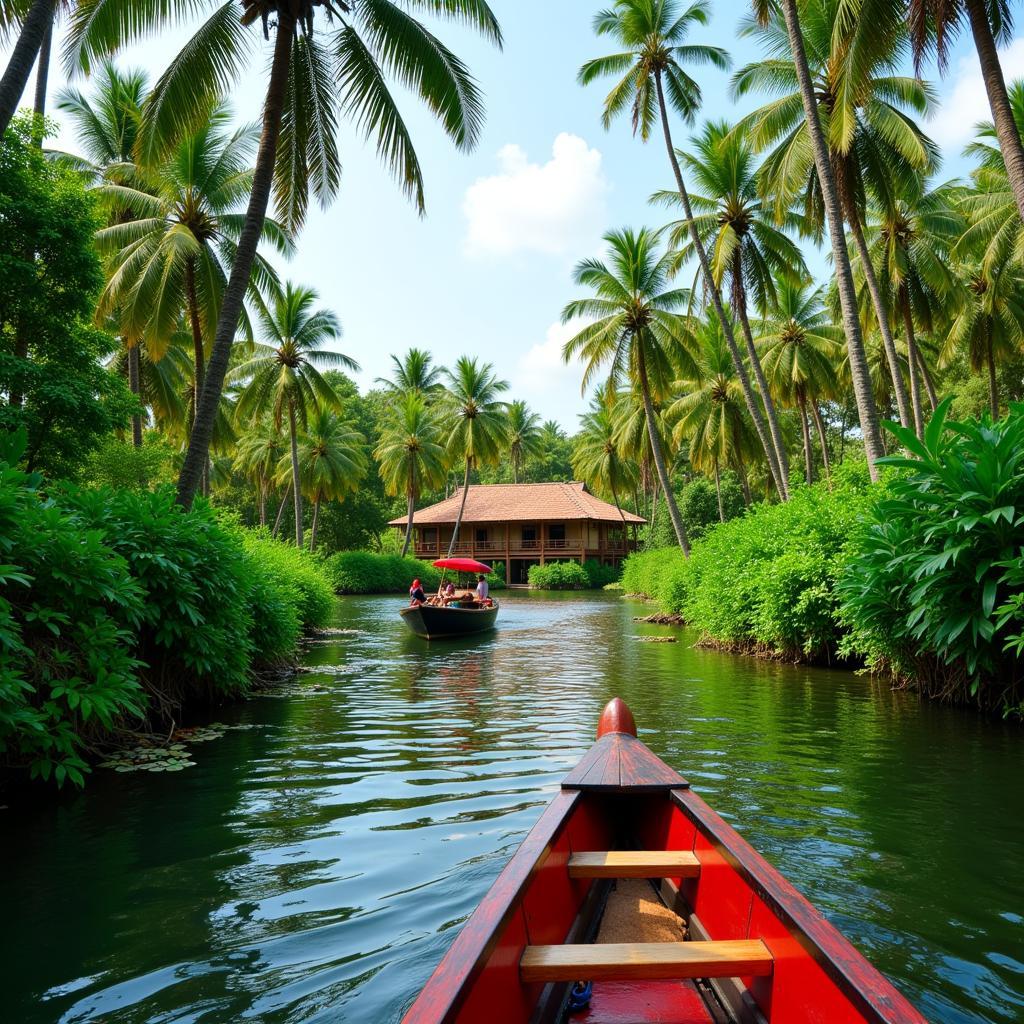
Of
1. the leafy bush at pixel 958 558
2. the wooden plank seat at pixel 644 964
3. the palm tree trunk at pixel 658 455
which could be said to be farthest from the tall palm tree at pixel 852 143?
the wooden plank seat at pixel 644 964

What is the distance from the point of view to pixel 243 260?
9.88 metres

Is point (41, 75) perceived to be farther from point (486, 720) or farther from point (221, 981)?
point (221, 981)

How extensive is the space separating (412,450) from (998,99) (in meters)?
29.7

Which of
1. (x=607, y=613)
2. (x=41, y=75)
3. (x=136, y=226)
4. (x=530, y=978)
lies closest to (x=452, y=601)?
(x=607, y=613)

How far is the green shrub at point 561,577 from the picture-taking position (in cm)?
4062

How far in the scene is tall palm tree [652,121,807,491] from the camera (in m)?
19.5

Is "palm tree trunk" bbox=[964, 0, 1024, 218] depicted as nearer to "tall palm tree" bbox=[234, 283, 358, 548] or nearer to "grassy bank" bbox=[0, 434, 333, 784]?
"grassy bank" bbox=[0, 434, 333, 784]

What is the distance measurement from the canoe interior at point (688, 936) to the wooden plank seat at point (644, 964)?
47 mm

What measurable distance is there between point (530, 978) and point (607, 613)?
2268 cm

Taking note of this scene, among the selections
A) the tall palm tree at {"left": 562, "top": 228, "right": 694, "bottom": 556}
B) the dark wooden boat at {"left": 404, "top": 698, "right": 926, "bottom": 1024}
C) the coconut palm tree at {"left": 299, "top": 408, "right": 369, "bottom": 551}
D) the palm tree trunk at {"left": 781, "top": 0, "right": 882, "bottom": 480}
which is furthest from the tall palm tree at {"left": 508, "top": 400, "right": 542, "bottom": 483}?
the dark wooden boat at {"left": 404, "top": 698, "right": 926, "bottom": 1024}

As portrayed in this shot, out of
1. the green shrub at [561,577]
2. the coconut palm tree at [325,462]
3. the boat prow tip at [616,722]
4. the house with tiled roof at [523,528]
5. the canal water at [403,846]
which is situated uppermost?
the coconut palm tree at [325,462]

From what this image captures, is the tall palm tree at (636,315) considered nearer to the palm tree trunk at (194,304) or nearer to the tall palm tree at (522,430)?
the palm tree trunk at (194,304)

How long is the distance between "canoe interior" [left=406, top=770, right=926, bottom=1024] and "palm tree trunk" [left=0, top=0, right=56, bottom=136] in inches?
377

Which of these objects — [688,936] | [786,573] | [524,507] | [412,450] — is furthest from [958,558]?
[524,507]
